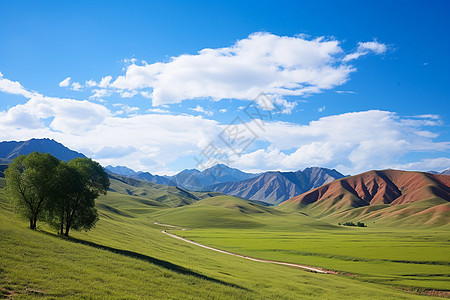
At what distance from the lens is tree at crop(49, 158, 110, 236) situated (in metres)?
43.0

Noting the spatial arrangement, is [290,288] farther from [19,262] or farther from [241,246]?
[241,246]

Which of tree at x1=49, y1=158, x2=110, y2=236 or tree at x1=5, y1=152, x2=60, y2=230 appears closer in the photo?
tree at x1=5, y1=152, x2=60, y2=230

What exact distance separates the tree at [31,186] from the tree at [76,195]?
137cm

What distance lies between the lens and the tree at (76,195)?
4303 centimetres

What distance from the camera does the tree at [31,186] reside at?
40.9m

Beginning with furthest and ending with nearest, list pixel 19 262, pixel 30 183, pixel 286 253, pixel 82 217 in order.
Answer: pixel 286 253
pixel 82 217
pixel 30 183
pixel 19 262

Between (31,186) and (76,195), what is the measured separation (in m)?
6.33

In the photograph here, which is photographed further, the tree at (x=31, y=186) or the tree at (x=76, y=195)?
the tree at (x=76, y=195)

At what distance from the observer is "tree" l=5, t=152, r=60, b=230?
4091cm

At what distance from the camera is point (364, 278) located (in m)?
50.1

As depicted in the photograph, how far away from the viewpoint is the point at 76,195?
44.4m

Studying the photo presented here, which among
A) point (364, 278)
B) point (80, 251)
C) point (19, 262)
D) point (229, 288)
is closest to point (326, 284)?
point (364, 278)

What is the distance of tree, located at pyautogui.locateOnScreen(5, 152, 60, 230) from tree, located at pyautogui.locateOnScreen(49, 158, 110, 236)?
1.37 meters

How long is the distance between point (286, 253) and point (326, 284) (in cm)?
3735
